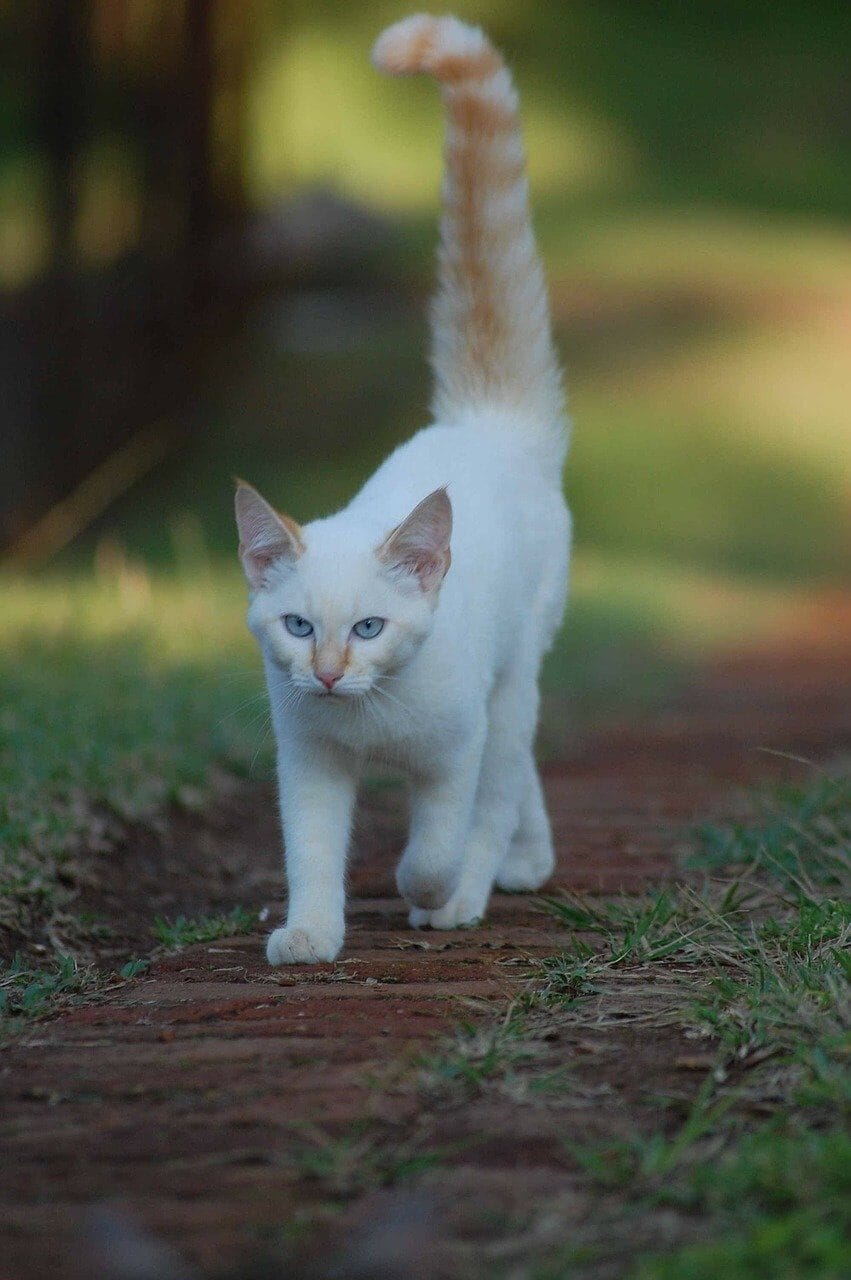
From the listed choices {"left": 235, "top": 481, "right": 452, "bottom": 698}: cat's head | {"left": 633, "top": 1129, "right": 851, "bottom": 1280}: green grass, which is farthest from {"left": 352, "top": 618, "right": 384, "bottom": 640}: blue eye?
{"left": 633, "top": 1129, "right": 851, "bottom": 1280}: green grass

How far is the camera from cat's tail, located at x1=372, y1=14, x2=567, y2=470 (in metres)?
4.24

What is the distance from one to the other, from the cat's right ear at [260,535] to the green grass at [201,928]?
787 millimetres

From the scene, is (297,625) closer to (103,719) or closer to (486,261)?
(486,261)

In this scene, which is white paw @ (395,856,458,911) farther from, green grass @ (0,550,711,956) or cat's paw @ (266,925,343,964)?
green grass @ (0,550,711,956)

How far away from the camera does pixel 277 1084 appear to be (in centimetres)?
243

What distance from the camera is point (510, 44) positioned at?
22.3 m

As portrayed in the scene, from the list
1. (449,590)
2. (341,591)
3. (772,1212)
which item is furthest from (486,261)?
(772,1212)

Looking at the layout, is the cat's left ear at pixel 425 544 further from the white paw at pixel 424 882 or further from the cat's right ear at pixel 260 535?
the white paw at pixel 424 882

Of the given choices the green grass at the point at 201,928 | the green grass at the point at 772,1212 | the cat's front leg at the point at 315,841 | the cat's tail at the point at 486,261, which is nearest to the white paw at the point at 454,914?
the cat's front leg at the point at 315,841

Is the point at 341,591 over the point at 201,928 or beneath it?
over

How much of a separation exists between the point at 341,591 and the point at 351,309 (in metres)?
Result: 14.9

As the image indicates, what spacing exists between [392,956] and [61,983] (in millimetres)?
647

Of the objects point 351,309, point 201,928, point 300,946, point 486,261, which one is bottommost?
point 201,928

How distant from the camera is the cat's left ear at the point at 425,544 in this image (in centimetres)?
306
